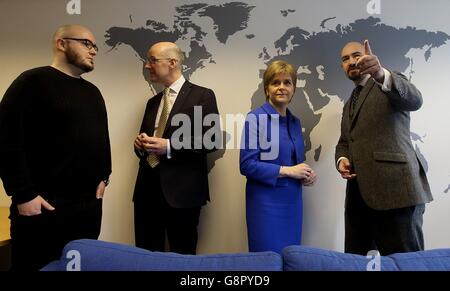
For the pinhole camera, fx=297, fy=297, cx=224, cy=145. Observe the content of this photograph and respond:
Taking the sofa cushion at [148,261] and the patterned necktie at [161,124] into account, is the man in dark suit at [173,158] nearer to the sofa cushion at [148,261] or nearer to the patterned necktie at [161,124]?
the patterned necktie at [161,124]

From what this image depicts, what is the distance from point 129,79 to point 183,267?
1543mm

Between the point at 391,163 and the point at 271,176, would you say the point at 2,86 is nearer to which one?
the point at 271,176

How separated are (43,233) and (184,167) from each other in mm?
756

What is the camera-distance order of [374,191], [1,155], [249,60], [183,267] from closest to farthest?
[183,267], [1,155], [374,191], [249,60]

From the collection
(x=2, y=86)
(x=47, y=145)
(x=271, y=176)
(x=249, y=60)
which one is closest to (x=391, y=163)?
(x=271, y=176)

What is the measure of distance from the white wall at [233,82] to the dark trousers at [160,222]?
11.9 inches

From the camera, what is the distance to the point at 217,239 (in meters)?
2.08

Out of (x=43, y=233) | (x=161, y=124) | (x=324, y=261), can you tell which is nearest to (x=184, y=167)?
(x=161, y=124)

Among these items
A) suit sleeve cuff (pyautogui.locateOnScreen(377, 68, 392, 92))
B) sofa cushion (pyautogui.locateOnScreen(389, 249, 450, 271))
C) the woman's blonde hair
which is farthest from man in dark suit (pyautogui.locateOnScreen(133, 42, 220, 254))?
sofa cushion (pyautogui.locateOnScreen(389, 249, 450, 271))

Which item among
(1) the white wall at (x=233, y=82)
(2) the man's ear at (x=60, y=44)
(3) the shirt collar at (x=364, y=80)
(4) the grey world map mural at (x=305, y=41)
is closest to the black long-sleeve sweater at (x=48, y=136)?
(2) the man's ear at (x=60, y=44)

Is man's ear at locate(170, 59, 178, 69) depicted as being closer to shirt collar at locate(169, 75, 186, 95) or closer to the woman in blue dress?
shirt collar at locate(169, 75, 186, 95)

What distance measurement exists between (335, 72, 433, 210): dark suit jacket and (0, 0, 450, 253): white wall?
540 millimetres

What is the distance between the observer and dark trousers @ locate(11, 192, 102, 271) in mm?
1315
